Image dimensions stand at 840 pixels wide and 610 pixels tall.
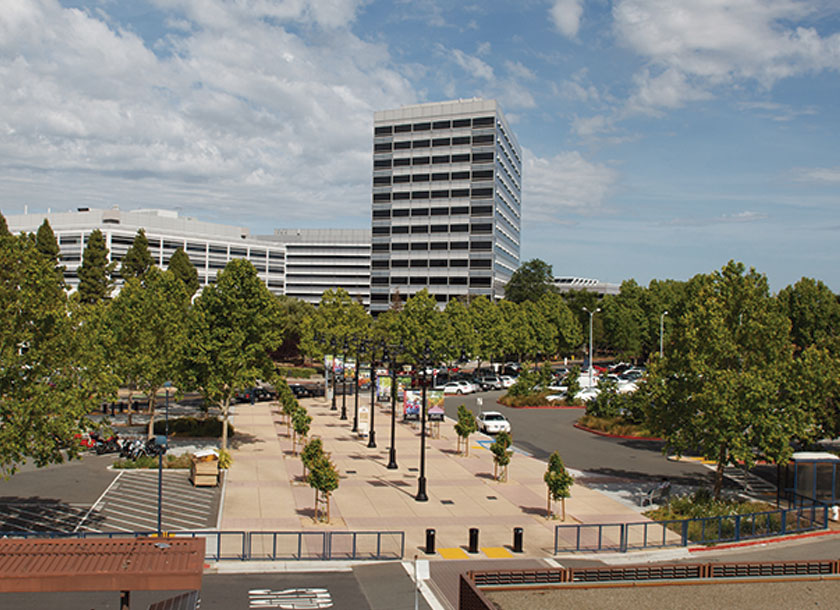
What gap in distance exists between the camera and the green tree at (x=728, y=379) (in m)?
28.3

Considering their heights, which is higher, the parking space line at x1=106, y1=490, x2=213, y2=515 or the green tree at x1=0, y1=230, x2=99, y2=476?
the green tree at x1=0, y1=230, x2=99, y2=476

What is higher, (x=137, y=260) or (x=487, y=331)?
(x=137, y=260)

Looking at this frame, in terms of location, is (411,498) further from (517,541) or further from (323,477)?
(517,541)

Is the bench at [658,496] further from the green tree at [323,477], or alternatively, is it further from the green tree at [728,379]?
the green tree at [323,477]

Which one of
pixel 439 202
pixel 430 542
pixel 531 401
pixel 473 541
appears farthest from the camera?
pixel 439 202

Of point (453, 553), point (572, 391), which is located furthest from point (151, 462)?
point (572, 391)

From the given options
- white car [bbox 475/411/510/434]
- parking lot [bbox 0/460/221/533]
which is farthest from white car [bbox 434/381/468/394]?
parking lot [bbox 0/460/221/533]

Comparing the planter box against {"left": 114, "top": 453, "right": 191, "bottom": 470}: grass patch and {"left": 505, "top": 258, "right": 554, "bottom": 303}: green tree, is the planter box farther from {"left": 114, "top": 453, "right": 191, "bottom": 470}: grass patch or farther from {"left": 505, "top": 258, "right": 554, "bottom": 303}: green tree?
{"left": 505, "top": 258, "right": 554, "bottom": 303}: green tree

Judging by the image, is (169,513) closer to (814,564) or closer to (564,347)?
(814,564)

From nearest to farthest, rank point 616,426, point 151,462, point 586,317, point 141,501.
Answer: point 141,501, point 151,462, point 616,426, point 586,317

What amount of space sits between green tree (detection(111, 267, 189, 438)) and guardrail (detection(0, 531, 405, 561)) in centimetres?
1904

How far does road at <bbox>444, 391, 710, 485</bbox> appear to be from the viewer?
121 feet

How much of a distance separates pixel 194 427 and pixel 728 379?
32.7 metres

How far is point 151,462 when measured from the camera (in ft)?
114
